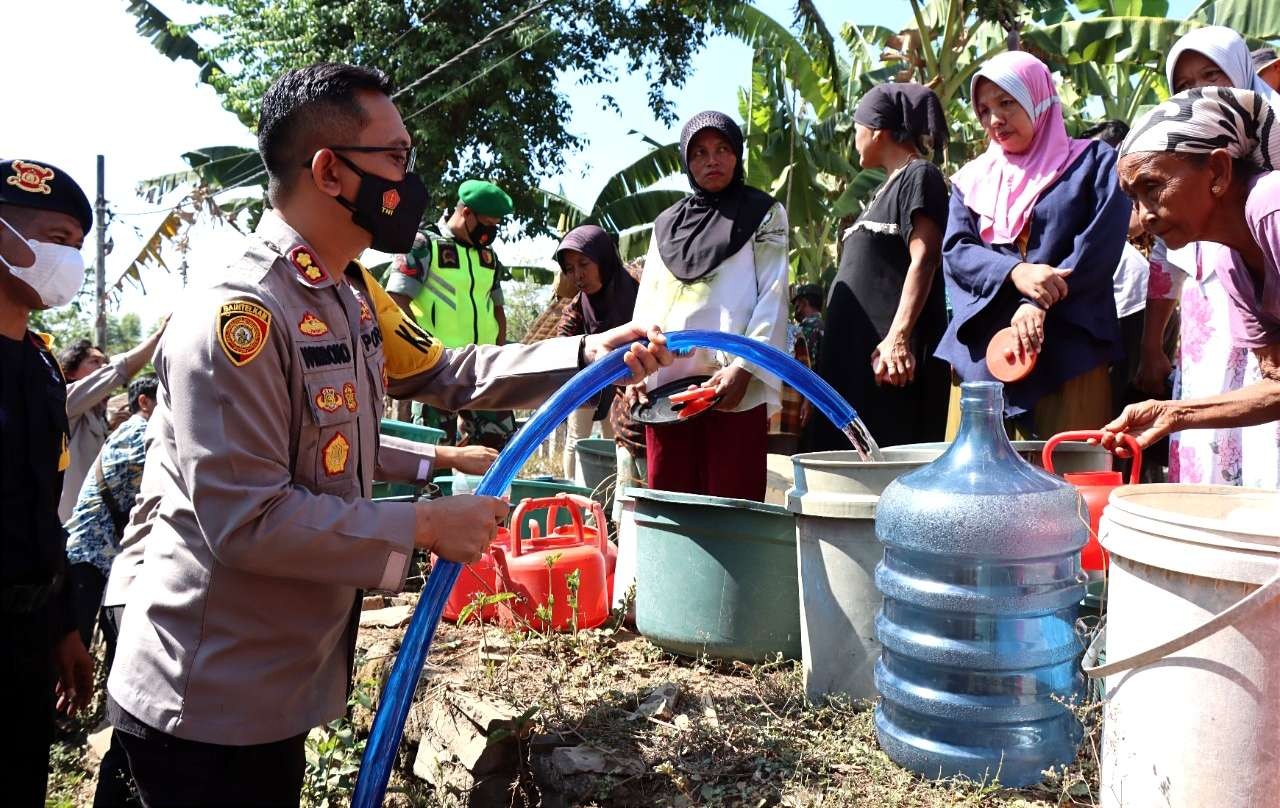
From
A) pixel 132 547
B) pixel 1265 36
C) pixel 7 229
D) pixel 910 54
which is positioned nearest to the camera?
pixel 132 547

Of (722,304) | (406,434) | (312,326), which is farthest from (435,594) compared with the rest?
(406,434)

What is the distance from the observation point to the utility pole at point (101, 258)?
16.2 meters

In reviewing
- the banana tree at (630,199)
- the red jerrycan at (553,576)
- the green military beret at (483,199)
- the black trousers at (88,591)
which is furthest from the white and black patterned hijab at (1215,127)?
the banana tree at (630,199)

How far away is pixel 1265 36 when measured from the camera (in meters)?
10.5

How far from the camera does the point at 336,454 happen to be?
6.45ft

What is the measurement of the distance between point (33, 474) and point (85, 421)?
4.19 meters

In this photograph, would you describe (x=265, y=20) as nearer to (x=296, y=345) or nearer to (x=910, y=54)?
(x=910, y=54)

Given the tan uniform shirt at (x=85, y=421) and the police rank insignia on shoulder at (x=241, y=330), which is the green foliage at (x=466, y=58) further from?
the police rank insignia on shoulder at (x=241, y=330)

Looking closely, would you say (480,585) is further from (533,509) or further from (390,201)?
(390,201)

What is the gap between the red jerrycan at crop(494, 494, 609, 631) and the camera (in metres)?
3.73

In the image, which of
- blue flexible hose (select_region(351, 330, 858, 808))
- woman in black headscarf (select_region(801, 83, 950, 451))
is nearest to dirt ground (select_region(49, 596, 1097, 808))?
blue flexible hose (select_region(351, 330, 858, 808))

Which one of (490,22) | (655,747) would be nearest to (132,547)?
(655,747)

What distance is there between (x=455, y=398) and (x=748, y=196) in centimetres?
190

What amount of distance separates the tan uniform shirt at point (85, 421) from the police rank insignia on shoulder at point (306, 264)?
4.14 meters
